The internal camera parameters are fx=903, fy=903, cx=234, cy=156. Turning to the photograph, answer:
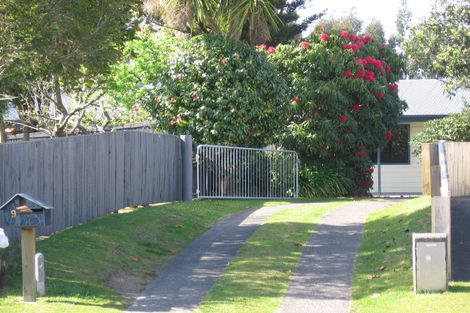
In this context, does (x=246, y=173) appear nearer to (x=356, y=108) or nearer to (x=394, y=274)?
(x=356, y=108)

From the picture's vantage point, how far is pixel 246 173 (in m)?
23.8

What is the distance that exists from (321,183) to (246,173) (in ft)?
9.77

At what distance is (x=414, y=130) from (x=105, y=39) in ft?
70.2

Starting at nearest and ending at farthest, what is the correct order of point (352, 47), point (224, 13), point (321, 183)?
1. point (224, 13)
2. point (321, 183)
3. point (352, 47)

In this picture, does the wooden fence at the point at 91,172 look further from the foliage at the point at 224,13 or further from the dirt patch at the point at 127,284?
the foliage at the point at 224,13

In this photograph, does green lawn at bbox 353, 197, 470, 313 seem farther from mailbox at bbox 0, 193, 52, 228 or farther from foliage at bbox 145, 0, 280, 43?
foliage at bbox 145, 0, 280, 43

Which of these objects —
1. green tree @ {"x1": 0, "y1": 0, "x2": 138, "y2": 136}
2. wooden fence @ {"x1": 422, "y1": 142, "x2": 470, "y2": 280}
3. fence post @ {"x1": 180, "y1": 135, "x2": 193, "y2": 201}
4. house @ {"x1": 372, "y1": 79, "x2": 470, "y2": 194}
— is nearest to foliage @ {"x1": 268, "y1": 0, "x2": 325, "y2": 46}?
house @ {"x1": 372, "y1": 79, "x2": 470, "y2": 194}

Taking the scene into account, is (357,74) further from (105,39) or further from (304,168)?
(105,39)

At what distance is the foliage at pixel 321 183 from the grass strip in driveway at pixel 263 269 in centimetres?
742

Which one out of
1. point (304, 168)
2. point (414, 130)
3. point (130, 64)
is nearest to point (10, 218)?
point (304, 168)

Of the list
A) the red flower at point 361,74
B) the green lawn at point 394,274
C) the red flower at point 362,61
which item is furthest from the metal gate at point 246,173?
the green lawn at point 394,274

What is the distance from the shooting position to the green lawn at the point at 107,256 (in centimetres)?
1048

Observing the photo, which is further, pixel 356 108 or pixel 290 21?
pixel 290 21

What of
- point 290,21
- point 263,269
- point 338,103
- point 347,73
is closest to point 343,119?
point 338,103
